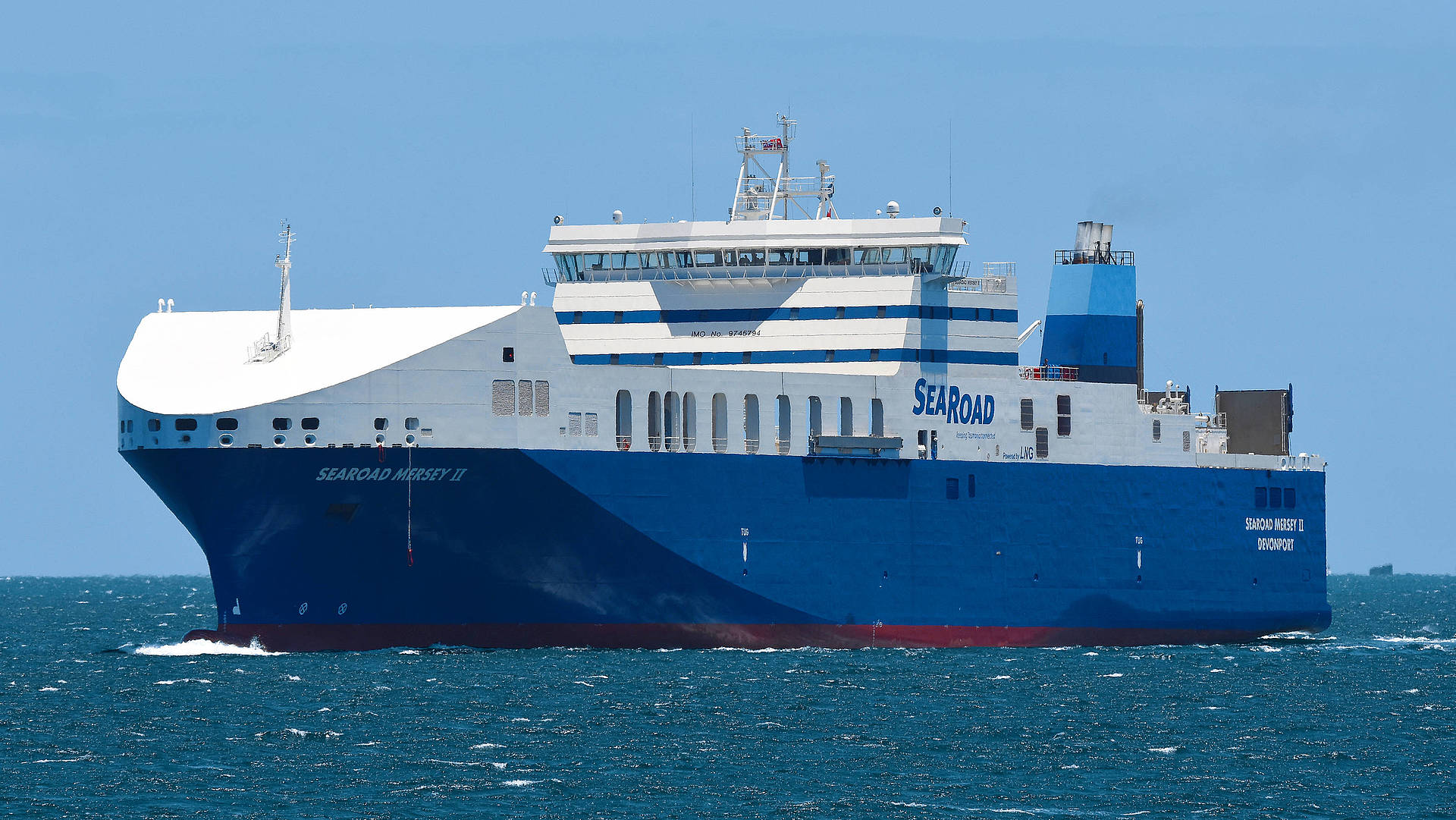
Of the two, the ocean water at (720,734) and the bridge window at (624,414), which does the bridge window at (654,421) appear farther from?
the ocean water at (720,734)

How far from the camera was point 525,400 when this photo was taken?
46719 millimetres

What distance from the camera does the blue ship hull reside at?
151 ft

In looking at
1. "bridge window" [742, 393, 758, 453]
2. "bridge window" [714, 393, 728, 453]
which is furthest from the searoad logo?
"bridge window" [714, 393, 728, 453]

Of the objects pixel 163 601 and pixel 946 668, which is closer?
pixel 946 668

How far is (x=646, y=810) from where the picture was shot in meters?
31.8

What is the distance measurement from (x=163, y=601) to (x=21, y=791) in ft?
264

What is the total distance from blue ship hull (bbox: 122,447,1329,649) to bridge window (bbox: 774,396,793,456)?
53 cm

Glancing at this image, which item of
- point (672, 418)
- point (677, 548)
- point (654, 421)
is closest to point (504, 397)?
point (654, 421)

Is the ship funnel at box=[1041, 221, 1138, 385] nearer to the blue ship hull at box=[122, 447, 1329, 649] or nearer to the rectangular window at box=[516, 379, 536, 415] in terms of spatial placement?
the blue ship hull at box=[122, 447, 1329, 649]

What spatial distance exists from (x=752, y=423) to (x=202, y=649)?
12.6m

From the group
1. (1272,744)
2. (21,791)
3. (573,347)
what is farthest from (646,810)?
(573,347)

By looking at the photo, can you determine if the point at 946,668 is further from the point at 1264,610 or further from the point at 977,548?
the point at 1264,610

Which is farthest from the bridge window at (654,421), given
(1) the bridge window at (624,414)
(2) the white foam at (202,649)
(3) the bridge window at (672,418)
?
(2) the white foam at (202,649)

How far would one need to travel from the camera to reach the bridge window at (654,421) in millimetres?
48938
